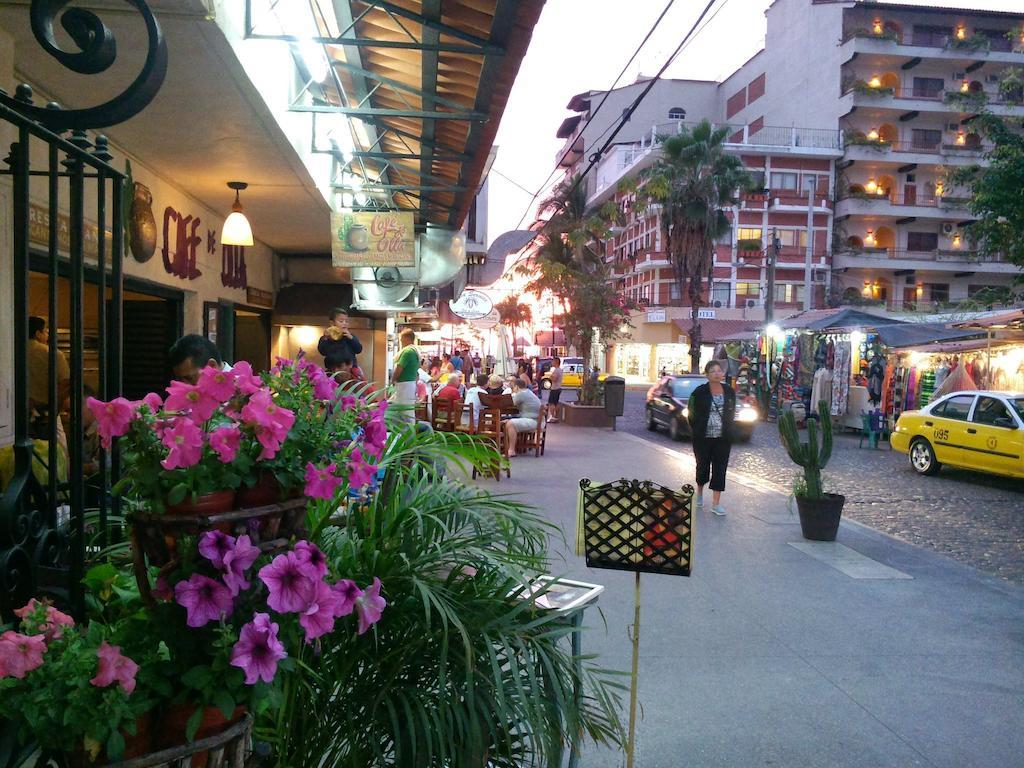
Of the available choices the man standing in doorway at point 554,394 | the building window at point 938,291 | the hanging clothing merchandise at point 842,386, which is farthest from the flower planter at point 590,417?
the building window at point 938,291

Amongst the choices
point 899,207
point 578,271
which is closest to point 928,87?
point 899,207

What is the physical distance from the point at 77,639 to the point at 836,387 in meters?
21.1

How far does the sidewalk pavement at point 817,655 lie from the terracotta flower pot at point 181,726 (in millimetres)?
1745

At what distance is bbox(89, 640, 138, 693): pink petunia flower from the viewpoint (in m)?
1.71

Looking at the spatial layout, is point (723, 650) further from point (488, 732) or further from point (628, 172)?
point (628, 172)

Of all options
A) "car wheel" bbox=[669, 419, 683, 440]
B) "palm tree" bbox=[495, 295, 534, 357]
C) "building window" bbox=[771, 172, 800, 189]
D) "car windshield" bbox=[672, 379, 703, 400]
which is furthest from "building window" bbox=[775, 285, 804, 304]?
"car wheel" bbox=[669, 419, 683, 440]

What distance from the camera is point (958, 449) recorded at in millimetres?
12844

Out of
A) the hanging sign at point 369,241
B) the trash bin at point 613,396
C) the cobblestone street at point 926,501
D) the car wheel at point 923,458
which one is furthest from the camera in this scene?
the trash bin at point 613,396

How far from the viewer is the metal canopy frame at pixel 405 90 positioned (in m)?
4.81

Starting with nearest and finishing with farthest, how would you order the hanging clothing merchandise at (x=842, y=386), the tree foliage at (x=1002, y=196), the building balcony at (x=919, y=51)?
1. the tree foliage at (x=1002, y=196)
2. the hanging clothing merchandise at (x=842, y=386)
3. the building balcony at (x=919, y=51)

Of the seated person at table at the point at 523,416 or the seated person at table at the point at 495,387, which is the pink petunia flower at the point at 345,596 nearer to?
the seated person at table at the point at 523,416

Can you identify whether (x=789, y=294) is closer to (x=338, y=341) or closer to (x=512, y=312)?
(x=512, y=312)

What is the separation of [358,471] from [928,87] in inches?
2184

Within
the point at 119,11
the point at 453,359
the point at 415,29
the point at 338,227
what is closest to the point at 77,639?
the point at 119,11
